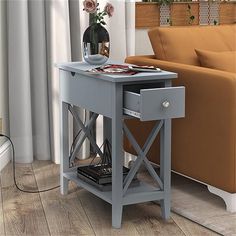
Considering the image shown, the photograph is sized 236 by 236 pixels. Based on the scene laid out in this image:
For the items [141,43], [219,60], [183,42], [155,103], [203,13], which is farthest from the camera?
[203,13]

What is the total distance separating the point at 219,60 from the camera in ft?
10.9

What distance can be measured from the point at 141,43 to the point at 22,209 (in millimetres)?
1655

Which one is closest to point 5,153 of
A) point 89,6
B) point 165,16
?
point 89,6

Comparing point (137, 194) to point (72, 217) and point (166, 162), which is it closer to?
point (166, 162)

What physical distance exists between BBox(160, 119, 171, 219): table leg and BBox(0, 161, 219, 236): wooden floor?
0.21 ft

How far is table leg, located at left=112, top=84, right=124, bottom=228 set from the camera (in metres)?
2.78

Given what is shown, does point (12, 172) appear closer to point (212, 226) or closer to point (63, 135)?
point (63, 135)

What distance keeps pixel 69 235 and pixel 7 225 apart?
318 millimetres

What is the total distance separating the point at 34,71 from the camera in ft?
12.8

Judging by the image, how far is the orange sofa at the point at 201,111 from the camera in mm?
2977

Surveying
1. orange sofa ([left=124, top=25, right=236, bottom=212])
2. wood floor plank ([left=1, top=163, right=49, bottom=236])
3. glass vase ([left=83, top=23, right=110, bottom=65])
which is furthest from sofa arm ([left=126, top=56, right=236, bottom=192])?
wood floor plank ([left=1, top=163, right=49, bottom=236])

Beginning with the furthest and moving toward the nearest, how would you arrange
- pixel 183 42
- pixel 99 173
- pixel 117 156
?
pixel 183 42 < pixel 99 173 < pixel 117 156

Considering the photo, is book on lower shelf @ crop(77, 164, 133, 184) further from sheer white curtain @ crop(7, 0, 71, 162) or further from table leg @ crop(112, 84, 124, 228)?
sheer white curtain @ crop(7, 0, 71, 162)

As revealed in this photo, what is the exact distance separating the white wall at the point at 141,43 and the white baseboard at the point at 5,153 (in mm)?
1074
